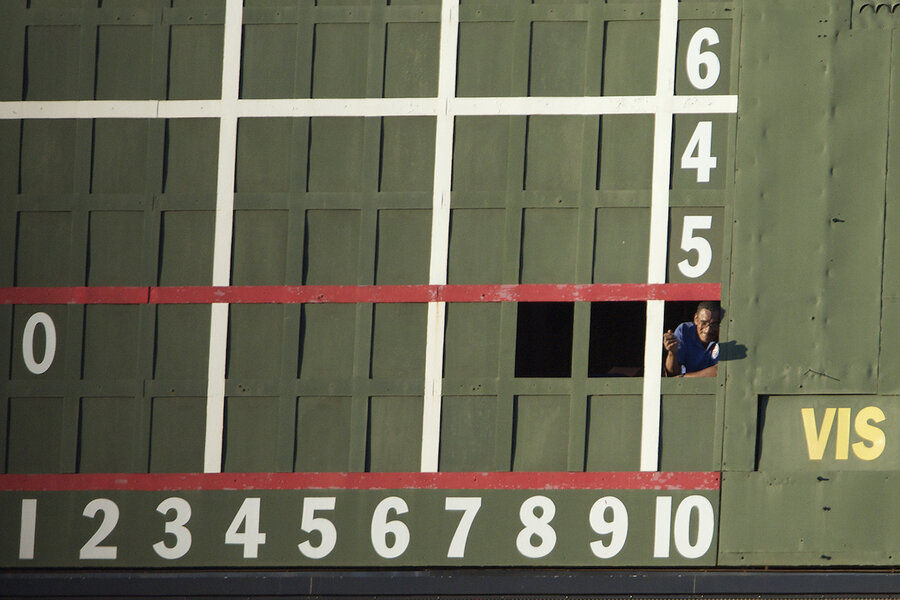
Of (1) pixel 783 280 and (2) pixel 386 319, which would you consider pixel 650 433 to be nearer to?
(1) pixel 783 280

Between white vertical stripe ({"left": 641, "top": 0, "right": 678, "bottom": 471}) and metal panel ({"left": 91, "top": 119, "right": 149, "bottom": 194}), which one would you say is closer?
white vertical stripe ({"left": 641, "top": 0, "right": 678, "bottom": 471})

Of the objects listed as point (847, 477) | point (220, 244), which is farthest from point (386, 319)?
point (847, 477)

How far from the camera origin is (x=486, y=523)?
7.06 metres

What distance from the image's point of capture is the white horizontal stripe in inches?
279

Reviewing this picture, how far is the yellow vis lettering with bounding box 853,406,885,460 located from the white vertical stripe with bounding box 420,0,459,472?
2.41 metres

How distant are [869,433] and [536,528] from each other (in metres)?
1.99

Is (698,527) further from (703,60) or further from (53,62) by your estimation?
(53,62)

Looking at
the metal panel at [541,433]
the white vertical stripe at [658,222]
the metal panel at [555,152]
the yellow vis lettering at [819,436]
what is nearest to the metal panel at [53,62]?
the metal panel at [555,152]

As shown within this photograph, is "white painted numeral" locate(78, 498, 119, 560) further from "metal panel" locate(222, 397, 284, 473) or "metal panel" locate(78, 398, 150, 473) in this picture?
"metal panel" locate(222, 397, 284, 473)

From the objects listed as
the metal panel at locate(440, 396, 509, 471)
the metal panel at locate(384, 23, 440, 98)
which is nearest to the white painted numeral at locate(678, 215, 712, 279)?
the metal panel at locate(440, 396, 509, 471)

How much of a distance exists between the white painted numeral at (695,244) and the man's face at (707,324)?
23 centimetres

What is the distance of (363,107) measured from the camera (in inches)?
281

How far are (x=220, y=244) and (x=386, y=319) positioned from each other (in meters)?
1.07

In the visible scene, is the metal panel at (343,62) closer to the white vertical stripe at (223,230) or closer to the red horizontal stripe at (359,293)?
the white vertical stripe at (223,230)
